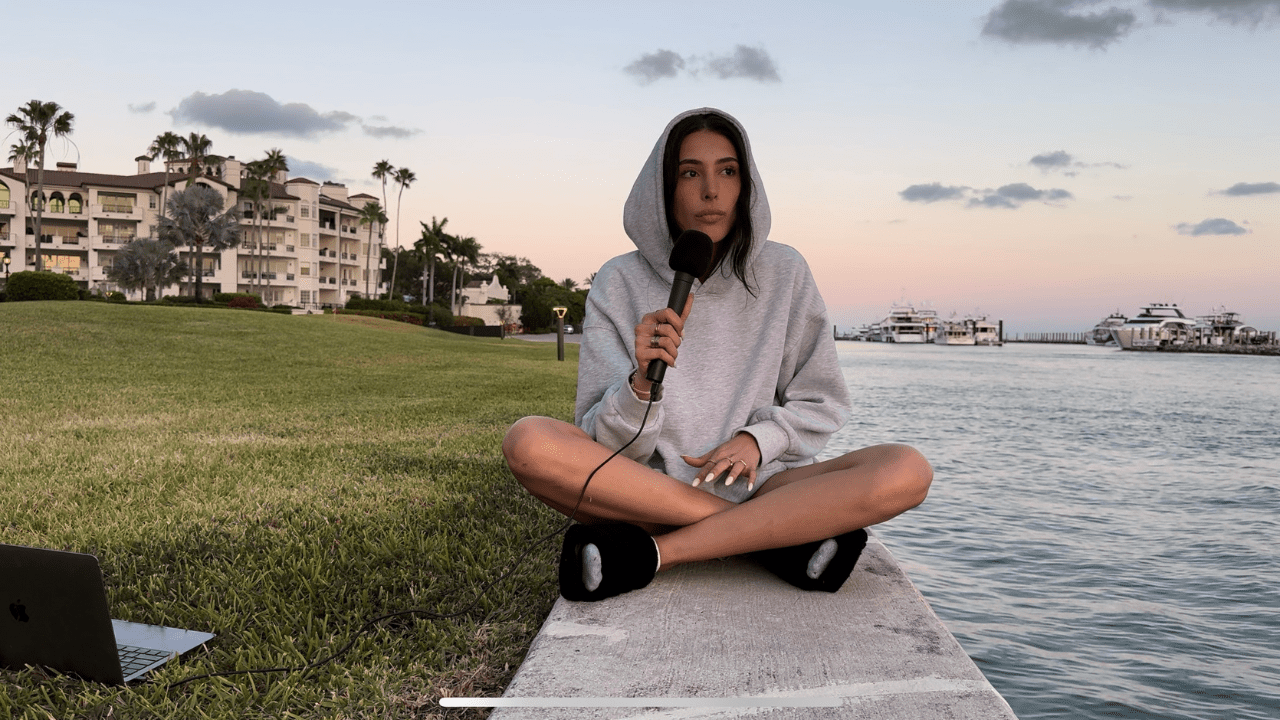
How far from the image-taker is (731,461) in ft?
9.27

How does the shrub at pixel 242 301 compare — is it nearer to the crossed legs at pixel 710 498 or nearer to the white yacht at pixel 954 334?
the crossed legs at pixel 710 498

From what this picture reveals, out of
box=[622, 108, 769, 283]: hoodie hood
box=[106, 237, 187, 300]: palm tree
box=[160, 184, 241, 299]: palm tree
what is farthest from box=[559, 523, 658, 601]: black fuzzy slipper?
box=[106, 237, 187, 300]: palm tree

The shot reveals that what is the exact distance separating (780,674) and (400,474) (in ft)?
12.1

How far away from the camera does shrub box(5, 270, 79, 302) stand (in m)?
31.3

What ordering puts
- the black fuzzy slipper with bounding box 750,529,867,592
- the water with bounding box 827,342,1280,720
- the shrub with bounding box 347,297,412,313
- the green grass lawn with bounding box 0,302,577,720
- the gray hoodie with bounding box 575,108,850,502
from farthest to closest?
the shrub with bounding box 347,297,412,313, the water with bounding box 827,342,1280,720, the gray hoodie with bounding box 575,108,850,502, the black fuzzy slipper with bounding box 750,529,867,592, the green grass lawn with bounding box 0,302,577,720

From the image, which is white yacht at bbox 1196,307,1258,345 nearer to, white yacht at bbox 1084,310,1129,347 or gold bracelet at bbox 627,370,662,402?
white yacht at bbox 1084,310,1129,347

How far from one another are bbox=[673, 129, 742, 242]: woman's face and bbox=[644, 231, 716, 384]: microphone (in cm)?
47

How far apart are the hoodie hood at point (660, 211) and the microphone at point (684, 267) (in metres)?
0.46

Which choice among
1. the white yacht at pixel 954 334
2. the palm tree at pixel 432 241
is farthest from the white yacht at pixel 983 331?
the palm tree at pixel 432 241

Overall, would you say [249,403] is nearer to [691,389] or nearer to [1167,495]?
[691,389]

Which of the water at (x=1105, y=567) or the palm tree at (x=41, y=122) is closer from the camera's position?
the water at (x=1105, y=567)

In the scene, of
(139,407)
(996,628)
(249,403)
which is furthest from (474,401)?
(996,628)

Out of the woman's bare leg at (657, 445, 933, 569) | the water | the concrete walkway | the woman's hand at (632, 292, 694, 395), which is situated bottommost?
the water

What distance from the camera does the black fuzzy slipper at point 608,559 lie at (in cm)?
274
